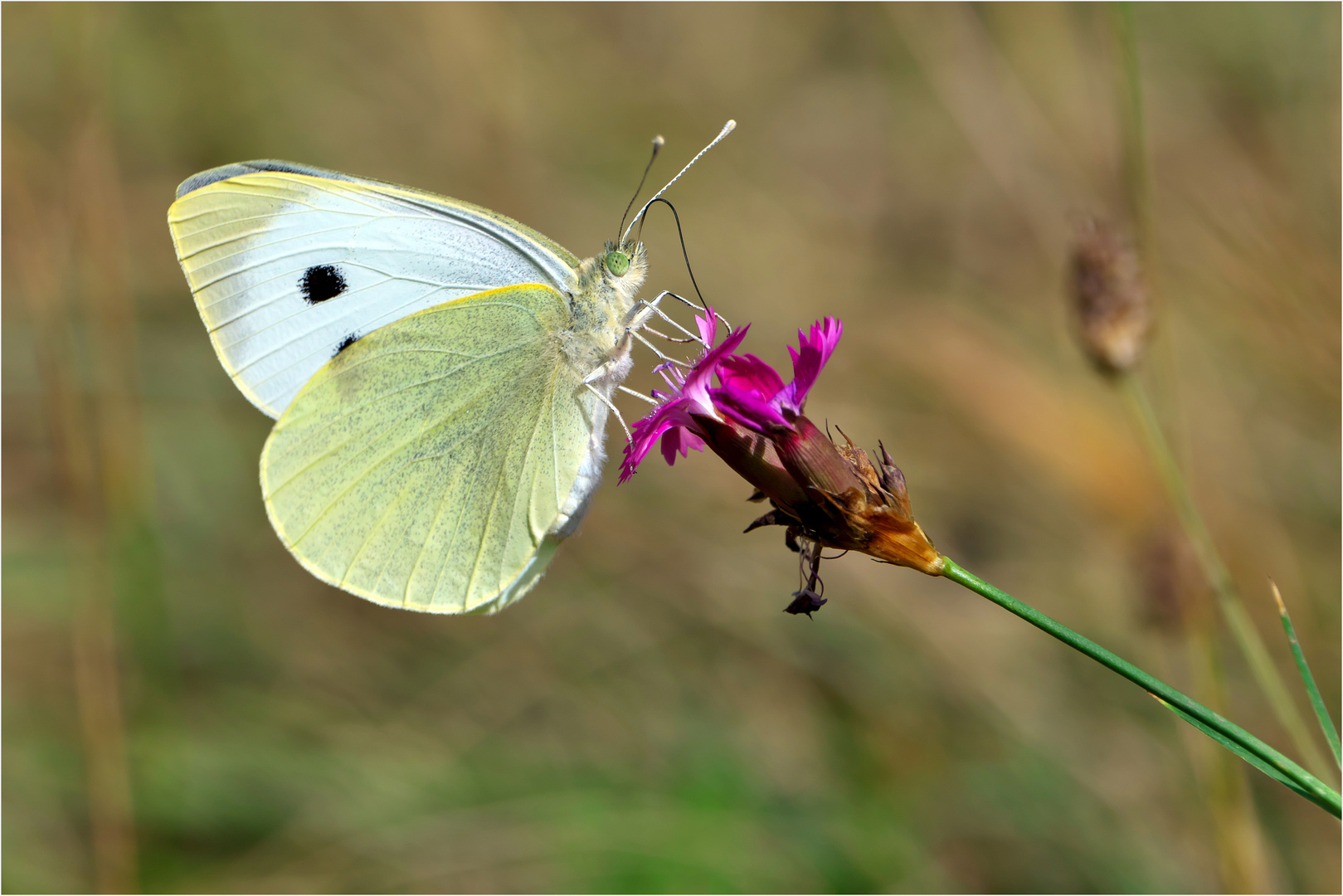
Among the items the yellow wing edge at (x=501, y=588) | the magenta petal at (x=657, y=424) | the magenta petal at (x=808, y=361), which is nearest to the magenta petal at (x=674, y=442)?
the magenta petal at (x=657, y=424)

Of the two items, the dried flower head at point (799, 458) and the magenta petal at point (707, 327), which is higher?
the magenta petal at point (707, 327)

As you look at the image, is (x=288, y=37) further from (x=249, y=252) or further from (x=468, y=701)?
(x=468, y=701)

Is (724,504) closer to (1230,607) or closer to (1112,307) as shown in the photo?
(1112,307)

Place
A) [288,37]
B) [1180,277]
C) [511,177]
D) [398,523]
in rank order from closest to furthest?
1. [398,523]
2. [1180,277]
3. [511,177]
4. [288,37]

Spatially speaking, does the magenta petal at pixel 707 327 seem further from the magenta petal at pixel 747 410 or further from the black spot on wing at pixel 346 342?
the black spot on wing at pixel 346 342

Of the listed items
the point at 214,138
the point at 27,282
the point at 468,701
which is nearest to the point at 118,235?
the point at 27,282

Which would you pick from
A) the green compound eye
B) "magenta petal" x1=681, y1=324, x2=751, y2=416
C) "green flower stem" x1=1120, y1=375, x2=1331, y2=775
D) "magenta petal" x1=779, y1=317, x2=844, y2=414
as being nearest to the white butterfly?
the green compound eye
